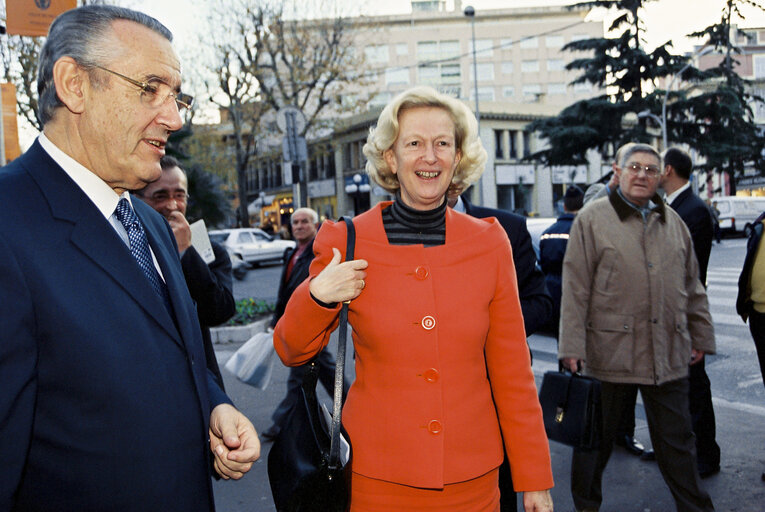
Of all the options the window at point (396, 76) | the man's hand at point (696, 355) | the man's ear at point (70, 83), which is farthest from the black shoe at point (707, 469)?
the window at point (396, 76)

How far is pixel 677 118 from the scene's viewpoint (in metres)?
30.6

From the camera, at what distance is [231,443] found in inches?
68.0

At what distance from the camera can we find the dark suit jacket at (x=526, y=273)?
3.04 meters

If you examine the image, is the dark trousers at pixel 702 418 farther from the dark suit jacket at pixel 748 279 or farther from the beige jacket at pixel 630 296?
the beige jacket at pixel 630 296

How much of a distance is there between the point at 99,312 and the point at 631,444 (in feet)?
14.2

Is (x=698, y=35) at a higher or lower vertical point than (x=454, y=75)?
lower

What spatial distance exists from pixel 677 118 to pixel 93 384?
111 ft

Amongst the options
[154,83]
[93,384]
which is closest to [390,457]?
[93,384]

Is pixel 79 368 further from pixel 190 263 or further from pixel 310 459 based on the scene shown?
pixel 190 263

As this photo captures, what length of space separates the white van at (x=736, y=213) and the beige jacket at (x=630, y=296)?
85.2 feet

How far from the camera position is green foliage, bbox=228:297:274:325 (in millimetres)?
10297

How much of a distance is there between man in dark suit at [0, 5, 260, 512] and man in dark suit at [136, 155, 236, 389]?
131 cm

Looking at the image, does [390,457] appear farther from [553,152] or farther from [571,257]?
[553,152]

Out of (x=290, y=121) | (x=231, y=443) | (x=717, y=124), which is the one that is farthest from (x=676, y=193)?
(x=717, y=124)
